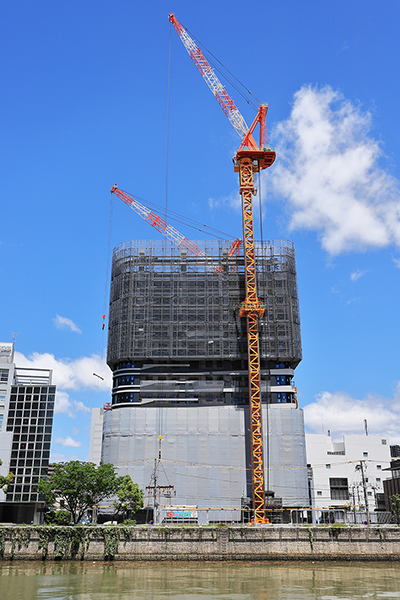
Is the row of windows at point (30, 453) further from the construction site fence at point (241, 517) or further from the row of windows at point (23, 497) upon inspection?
the construction site fence at point (241, 517)

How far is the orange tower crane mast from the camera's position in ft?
406

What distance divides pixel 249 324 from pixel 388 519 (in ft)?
183

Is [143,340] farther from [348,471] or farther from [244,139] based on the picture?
[348,471]

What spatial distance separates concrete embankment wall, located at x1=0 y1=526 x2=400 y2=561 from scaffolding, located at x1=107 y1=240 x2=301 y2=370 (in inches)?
2267

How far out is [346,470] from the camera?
168m

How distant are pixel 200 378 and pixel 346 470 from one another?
64430 mm

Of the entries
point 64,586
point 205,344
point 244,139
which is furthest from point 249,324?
point 64,586

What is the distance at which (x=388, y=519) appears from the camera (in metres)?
120

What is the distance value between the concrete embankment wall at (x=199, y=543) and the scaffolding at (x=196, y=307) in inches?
2267

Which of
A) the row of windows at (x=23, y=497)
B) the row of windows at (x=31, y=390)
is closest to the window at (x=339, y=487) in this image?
the row of windows at (x=23, y=497)

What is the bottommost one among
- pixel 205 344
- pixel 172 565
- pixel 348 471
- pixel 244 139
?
pixel 172 565

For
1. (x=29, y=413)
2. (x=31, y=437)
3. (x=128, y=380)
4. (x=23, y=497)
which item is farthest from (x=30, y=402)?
(x=128, y=380)

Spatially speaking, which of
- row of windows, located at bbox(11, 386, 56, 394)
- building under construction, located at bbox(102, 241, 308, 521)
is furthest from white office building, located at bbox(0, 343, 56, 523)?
building under construction, located at bbox(102, 241, 308, 521)

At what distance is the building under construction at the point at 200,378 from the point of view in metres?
128
